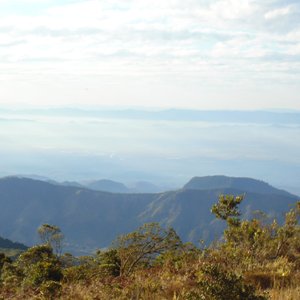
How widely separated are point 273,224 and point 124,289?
356 inches

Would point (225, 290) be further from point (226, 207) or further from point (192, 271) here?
point (226, 207)

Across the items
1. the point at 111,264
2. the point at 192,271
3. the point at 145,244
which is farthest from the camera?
the point at 145,244

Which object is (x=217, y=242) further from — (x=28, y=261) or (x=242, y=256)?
(x=28, y=261)

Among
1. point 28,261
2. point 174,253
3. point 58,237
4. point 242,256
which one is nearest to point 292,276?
point 242,256

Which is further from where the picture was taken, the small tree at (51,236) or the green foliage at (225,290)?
the small tree at (51,236)

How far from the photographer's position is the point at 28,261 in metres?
33.8

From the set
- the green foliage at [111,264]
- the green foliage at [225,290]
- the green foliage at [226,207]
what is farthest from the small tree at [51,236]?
the green foliage at [225,290]

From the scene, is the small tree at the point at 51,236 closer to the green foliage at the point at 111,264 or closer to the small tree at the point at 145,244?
the green foliage at the point at 111,264

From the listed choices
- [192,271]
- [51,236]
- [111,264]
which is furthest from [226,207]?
[51,236]

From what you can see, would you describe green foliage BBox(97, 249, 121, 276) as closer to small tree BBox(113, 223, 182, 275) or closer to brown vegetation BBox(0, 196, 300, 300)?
brown vegetation BBox(0, 196, 300, 300)

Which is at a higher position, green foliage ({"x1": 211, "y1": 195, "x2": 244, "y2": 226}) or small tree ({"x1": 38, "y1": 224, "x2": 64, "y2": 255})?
green foliage ({"x1": 211, "y1": 195, "x2": 244, "y2": 226})

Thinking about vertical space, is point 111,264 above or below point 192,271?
below

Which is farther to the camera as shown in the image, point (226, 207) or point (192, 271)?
point (226, 207)

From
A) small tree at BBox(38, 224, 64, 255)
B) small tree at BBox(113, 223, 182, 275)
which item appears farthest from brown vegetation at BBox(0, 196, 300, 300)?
small tree at BBox(38, 224, 64, 255)
